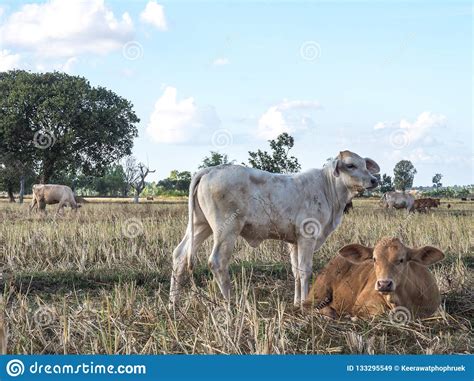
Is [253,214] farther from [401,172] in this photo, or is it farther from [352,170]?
[401,172]

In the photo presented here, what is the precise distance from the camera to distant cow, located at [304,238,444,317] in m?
5.81

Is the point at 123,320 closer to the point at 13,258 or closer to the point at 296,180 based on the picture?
the point at 296,180

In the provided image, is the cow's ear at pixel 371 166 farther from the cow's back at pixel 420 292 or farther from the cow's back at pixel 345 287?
the cow's back at pixel 420 292

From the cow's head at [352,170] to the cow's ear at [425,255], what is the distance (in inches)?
87.9

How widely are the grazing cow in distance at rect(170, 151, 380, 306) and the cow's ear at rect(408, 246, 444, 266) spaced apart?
143 cm

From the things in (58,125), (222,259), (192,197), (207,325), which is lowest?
(207,325)

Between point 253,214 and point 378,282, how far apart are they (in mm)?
2330

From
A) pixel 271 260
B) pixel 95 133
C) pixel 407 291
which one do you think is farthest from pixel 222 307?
pixel 95 133

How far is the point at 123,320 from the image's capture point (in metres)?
5.55

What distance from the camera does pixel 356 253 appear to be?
6.25 m

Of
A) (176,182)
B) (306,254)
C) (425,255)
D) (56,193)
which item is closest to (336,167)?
(306,254)

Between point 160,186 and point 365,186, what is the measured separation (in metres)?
70.2

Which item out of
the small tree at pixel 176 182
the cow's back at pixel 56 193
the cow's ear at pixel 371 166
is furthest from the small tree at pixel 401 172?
the cow's ear at pixel 371 166

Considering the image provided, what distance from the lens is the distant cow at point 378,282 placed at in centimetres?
581
